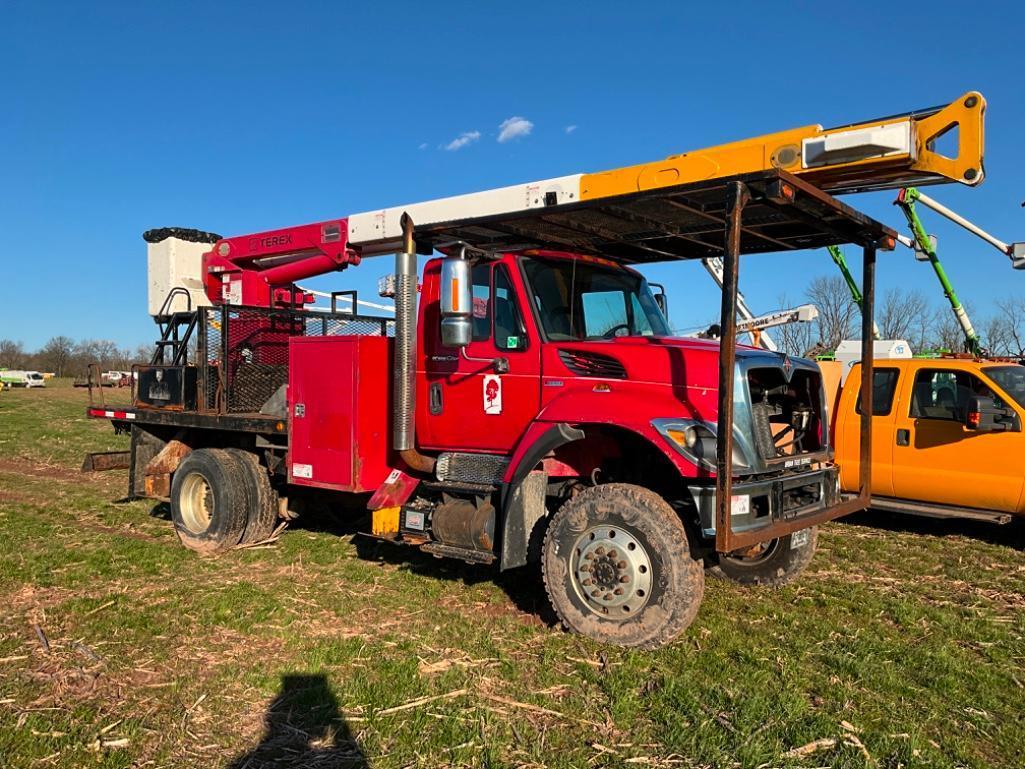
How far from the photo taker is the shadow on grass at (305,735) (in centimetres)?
359

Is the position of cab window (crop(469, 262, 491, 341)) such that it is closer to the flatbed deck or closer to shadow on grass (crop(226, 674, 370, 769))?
the flatbed deck

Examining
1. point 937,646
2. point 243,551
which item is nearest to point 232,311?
point 243,551

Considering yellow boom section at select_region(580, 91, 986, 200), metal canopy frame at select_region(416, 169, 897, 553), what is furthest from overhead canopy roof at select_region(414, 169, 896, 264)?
yellow boom section at select_region(580, 91, 986, 200)

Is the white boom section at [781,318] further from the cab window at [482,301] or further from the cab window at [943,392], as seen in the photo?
the cab window at [482,301]

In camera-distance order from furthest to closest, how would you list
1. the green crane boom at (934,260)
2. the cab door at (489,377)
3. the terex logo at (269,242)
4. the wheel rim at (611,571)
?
1. the green crane boom at (934,260)
2. the terex logo at (269,242)
3. the cab door at (489,377)
4. the wheel rim at (611,571)

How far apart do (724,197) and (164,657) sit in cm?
464

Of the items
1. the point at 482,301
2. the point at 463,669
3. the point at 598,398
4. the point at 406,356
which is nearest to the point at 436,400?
the point at 406,356

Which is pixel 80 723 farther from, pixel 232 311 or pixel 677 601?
pixel 232 311

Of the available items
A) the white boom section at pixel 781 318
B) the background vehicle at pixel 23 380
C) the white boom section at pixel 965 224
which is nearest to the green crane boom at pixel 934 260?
the white boom section at pixel 965 224

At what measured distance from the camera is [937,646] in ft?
16.6

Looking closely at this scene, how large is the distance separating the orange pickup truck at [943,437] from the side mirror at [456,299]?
5.46 m

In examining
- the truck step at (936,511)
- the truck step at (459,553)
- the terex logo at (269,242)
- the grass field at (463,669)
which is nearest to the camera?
the grass field at (463,669)

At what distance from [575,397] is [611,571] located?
1.18m

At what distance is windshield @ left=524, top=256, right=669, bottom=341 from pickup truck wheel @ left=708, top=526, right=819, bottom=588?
76.3 inches
